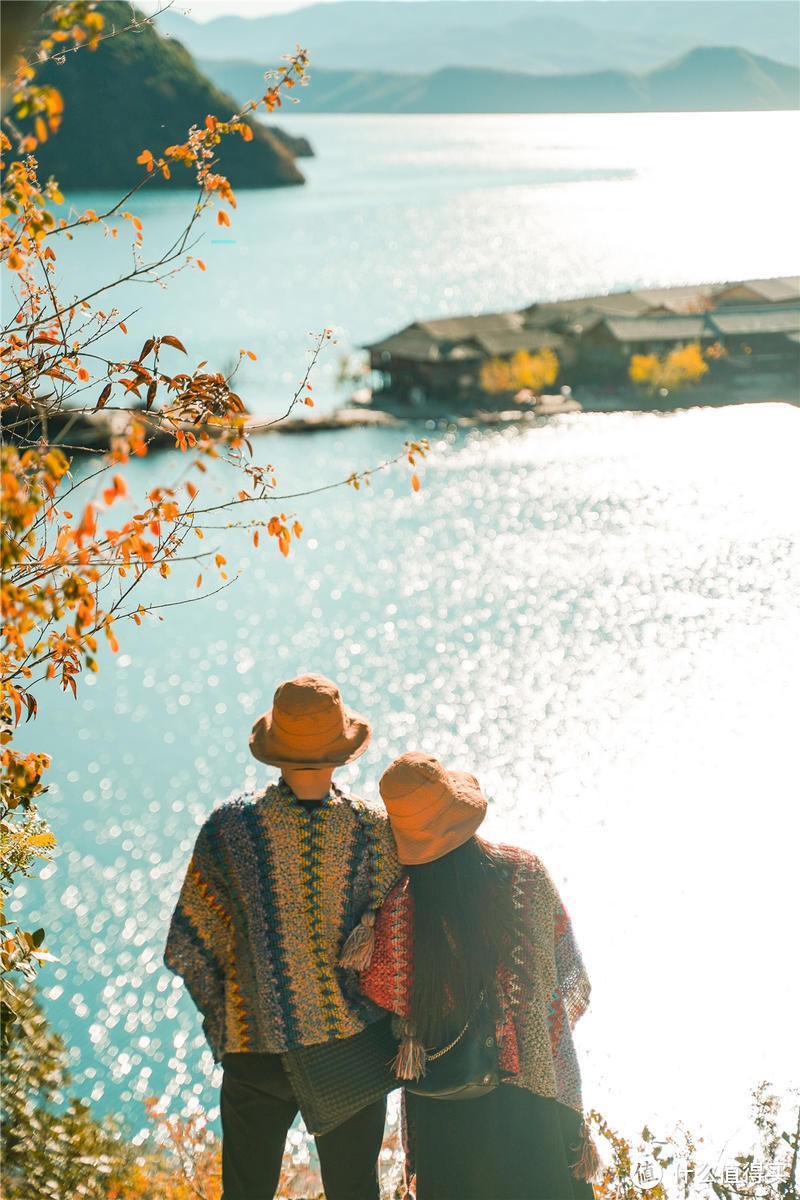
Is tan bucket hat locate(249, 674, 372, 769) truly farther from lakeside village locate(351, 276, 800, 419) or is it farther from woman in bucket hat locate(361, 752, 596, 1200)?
lakeside village locate(351, 276, 800, 419)

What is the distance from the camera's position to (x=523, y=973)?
263cm

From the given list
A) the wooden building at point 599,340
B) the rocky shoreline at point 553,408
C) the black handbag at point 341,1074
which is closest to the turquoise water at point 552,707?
the rocky shoreline at point 553,408

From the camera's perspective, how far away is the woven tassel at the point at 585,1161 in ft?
9.06

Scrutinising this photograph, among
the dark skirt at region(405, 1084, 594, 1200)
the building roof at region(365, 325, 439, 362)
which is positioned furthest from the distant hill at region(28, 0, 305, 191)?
the building roof at region(365, 325, 439, 362)

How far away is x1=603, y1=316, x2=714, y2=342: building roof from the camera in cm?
4112

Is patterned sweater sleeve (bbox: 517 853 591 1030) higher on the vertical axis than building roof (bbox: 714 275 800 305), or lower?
lower

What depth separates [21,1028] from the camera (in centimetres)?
399

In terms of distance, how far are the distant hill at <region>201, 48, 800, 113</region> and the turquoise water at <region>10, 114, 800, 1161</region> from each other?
8907mm

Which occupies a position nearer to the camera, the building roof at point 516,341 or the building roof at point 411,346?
the building roof at point 411,346

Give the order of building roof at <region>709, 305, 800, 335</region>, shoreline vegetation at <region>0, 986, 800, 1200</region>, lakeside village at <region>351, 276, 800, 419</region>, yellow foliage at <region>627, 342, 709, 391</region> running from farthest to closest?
1. yellow foliage at <region>627, 342, 709, 391</region>
2. lakeside village at <region>351, 276, 800, 419</region>
3. building roof at <region>709, 305, 800, 335</region>
4. shoreline vegetation at <region>0, 986, 800, 1200</region>

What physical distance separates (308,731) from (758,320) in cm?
4138

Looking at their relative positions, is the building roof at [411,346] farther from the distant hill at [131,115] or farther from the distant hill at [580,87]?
the distant hill at [580,87]

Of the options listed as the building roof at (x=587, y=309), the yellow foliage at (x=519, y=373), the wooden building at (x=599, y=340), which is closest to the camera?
the wooden building at (x=599, y=340)

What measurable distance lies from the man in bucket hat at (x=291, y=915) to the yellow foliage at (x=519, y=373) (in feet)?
127
